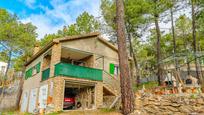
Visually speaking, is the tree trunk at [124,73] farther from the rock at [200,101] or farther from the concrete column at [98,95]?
the concrete column at [98,95]

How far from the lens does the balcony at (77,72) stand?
13.5 metres

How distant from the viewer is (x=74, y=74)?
14.2m

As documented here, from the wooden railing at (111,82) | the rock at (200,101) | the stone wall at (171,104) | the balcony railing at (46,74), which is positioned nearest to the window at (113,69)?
the wooden railing at (111,82)

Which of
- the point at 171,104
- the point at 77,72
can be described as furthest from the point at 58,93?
the point at 171,104

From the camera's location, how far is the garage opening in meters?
15.4

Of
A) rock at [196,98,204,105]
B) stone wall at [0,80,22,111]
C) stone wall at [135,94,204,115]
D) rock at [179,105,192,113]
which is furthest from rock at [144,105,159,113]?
stone wall at [0,80,22,111]

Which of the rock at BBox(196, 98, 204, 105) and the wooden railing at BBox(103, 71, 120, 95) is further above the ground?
the wooden railing at BBox(103, 71, 120, 95)

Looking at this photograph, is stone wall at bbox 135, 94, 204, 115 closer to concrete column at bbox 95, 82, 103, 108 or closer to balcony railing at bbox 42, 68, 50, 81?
concrete column at bbox 95, 82, 103, 108

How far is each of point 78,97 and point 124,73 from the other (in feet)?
29.5

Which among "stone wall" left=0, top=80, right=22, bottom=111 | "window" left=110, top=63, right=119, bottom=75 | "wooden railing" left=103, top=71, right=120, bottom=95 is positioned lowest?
"stone wall" left=0, top=80, right=22, bottom=111

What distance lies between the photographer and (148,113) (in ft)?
32.4

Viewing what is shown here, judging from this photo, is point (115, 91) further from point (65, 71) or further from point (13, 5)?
point (13, 5)

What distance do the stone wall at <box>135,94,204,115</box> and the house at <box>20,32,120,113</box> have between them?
4948 mm

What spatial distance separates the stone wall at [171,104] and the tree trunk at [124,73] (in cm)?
59
